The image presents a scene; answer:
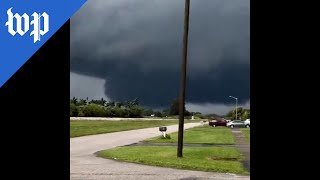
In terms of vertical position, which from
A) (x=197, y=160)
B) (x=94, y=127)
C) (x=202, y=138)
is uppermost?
(x=94, y=127)

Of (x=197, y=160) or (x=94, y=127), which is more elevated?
(x=94, y=127)

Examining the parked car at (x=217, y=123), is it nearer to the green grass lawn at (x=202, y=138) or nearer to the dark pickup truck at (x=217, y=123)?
the dark pickup truck at (x=217, y=123)

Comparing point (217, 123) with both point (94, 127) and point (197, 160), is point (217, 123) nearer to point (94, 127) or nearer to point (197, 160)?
point (94, 127)

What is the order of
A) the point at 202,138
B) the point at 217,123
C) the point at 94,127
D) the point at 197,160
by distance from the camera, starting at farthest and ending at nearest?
1. the point at 217,123
2. the point at 94,127
3. the point at 202,138
4. the point at 197,160

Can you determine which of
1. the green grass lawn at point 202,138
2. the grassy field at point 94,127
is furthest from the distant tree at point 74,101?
the green grass lawn at point 202,138

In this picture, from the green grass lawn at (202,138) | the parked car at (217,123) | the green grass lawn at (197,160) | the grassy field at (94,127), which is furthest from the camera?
the parked car at (217,123)

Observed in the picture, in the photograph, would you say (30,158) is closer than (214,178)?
Yes

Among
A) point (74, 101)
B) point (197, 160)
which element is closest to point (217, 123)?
point (74, 101)

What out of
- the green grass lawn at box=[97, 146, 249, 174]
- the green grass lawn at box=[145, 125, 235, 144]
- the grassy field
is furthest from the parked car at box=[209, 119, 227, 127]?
the green grass lawn at box=[97, 146, 249, 174]
